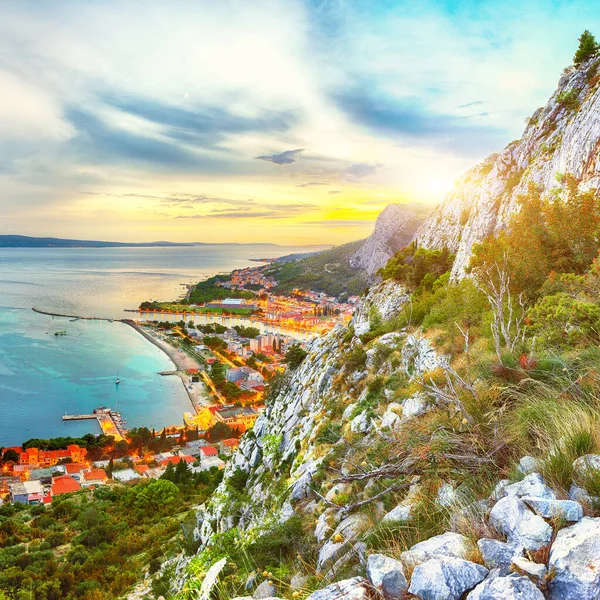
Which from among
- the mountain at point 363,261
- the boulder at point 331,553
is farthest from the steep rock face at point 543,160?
the mountain at point 363,261

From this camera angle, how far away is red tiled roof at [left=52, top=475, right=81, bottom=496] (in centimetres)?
2055

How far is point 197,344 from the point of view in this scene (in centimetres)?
5609

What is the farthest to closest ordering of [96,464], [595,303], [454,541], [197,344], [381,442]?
[197,344], [96,464], [595,303], [381,442], [454,541]

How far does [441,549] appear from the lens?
204 centimetres

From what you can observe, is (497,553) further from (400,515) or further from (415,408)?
(415,408)

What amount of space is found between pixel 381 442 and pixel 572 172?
29.9ft

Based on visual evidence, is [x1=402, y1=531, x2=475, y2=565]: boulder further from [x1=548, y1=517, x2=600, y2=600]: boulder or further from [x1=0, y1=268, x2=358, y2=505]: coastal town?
[x1=0, y1=268, x2=358, y2=505]: coastal town

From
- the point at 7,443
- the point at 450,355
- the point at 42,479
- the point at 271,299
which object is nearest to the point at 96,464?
the point at 42,479

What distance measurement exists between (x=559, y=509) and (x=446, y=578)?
0.64 meters

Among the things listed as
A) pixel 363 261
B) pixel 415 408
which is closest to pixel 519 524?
pixel 415 408

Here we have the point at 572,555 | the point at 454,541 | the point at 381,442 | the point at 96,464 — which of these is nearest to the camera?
the point at 572,555

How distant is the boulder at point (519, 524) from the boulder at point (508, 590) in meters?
0.25

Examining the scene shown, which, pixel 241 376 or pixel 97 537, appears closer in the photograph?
pixel 97 537

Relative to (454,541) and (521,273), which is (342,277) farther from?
(454,541)
